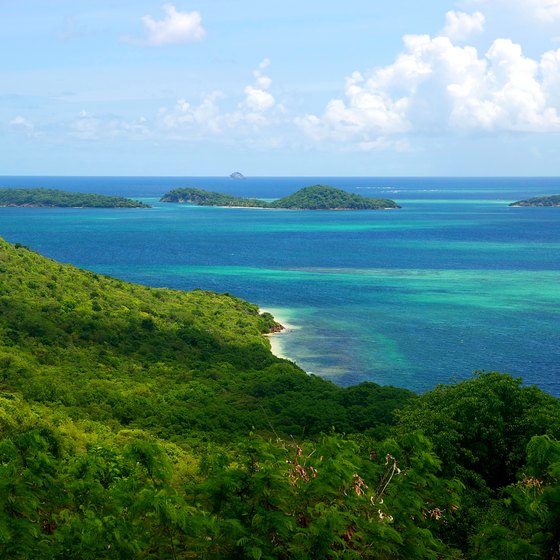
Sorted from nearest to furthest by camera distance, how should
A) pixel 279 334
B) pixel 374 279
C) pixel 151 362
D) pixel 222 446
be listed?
pixel 222 446 < pixel 151 362 < pixel 279 334 < pixel 374 279

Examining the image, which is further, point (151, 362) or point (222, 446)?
point (151, 362)

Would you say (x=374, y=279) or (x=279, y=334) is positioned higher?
(x=374, y=279)

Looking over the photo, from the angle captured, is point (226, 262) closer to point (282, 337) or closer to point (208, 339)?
point (282, 337)

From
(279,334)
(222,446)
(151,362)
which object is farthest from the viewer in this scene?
(279,334)

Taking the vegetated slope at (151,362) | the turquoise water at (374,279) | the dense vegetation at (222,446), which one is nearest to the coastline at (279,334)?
the turquoise water at (374,279)

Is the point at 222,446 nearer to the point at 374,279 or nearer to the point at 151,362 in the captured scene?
the point at 151,362

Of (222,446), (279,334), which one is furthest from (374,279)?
(222,446)

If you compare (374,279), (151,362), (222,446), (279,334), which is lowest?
(279,334)

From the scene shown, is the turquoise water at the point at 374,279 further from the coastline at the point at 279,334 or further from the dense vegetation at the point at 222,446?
the dense vegetation at the point at 222,446
